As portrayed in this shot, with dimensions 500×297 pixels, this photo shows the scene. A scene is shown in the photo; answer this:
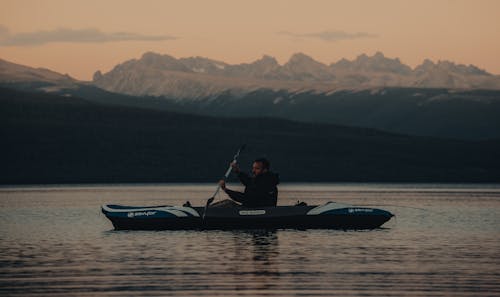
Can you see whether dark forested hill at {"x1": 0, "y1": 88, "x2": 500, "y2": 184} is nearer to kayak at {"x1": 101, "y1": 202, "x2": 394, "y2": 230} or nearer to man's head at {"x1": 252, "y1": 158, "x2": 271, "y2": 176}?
kayak at {"x1": 101, "y1": 202, "x2": 394, "y2": 230}

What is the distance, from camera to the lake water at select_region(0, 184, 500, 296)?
79.6 ft

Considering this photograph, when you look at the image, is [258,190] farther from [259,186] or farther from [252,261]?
[252,261]

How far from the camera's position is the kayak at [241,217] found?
4050cm

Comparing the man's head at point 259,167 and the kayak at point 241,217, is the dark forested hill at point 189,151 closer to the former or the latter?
the kayak at point 241,217

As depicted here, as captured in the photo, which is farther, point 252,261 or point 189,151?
point 189,151

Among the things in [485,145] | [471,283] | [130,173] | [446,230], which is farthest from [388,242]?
[485,145]

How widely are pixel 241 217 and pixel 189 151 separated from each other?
12618 centimetres

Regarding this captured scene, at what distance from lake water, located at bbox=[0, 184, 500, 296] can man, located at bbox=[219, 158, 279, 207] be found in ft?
4.14

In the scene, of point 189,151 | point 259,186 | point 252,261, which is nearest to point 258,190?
point 259,186

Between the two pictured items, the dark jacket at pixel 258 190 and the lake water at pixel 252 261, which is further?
the dark jacket at pixel 258 190

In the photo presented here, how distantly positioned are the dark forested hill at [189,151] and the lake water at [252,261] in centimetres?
10454

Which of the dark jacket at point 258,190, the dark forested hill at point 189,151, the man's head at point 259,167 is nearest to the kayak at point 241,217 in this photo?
the dark jacket at point 258,190

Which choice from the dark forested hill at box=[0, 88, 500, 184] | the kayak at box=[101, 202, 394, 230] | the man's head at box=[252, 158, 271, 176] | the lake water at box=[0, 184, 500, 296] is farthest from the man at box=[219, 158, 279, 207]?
the dark forested hill at box=[0, 88, 500, 184]

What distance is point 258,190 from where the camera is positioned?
1572 inches
